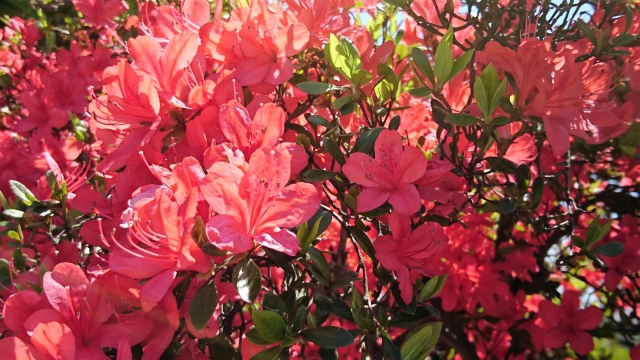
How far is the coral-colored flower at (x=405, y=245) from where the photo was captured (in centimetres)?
109

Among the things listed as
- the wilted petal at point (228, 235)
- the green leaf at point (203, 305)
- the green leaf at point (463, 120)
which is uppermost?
the green leaf at point (463, 120)

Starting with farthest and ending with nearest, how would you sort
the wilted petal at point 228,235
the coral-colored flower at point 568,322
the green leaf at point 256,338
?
the coral-colored flower at point 568,322, the green leaf at point 256,338, the wilted petal at point 228,235

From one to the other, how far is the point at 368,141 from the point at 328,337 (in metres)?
0.40

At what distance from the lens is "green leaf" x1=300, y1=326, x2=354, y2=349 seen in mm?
936

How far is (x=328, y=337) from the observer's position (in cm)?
95

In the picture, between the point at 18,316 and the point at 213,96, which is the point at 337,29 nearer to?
the point at 213,96

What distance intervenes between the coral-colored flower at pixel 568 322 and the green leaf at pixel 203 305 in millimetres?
1280

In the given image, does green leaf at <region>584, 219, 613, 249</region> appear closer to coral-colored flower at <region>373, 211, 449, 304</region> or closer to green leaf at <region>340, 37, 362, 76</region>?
coral-colored flower at <region>373, 211, 449, 304</region>

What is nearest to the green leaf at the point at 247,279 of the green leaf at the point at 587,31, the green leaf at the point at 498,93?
the green leaf at the point at 498,93

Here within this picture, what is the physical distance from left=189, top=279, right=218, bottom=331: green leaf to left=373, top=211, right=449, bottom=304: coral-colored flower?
331mm

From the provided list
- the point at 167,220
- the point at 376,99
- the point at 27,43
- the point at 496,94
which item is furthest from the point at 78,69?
the point at 496,94

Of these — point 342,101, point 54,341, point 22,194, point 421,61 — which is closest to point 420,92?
point 421,61

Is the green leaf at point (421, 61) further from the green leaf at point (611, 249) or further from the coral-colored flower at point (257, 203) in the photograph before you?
the green leaf at point (611, 249)

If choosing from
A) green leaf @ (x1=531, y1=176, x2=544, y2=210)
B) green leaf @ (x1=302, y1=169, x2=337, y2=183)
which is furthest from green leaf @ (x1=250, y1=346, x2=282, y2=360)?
green leaf @ (x1=531, y1=176, x2=544, y2=210)
